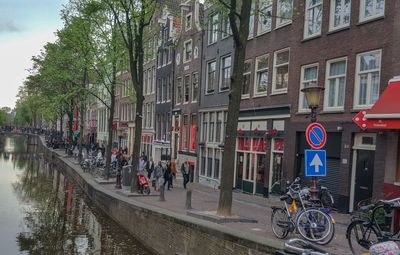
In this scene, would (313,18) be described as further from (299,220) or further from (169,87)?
(169,87)

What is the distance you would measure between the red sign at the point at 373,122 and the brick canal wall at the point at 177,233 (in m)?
6.35

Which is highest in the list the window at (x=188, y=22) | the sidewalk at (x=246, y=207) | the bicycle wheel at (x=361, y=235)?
the window at (x=188, y=22)

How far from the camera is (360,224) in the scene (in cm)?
925

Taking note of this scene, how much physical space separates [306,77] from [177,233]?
33.9 feet

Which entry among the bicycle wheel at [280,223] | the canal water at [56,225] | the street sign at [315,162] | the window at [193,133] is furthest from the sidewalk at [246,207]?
the window at [193,133]

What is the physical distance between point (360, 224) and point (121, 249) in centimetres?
838

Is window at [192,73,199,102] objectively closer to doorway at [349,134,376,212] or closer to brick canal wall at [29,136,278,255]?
brick canal wall at [29,136,278,255]

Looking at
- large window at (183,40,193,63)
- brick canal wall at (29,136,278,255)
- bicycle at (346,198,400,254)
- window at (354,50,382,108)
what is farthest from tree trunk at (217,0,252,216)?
large window at (183,40,193,63)

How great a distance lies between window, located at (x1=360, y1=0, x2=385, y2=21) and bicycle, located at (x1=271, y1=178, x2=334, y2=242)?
8017 mm

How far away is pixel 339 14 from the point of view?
61.1 feet

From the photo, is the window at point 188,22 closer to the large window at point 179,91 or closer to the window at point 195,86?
the window at point 195,86

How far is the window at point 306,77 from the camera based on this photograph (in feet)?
65.0

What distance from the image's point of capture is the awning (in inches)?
564

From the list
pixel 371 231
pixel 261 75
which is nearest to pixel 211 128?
pixel 261 75
